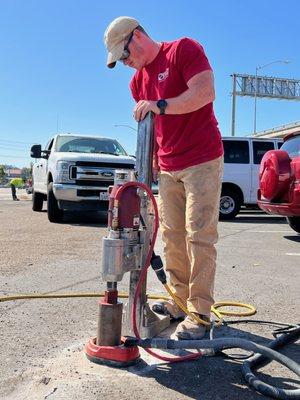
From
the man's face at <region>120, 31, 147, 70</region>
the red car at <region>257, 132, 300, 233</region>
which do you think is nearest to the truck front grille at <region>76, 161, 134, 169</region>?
the red car at <region>257, 132, 300, 233</region>

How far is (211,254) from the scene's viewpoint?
10.9ft

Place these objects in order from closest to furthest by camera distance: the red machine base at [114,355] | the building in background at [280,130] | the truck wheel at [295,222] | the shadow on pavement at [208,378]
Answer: the shadow on pavement at [208,378] → the red machine base at [114,355] → the truck wheel at [295,222] → the building in background at [280,130]

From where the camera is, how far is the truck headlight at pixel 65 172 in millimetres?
10531

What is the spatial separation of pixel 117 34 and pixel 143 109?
0.50m

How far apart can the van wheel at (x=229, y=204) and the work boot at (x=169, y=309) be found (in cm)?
912

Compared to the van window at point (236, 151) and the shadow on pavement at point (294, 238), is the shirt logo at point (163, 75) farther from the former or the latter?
the van window at point (236, 151)

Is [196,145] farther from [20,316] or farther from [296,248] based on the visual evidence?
→ [296,248]

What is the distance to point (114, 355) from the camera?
9.39ft

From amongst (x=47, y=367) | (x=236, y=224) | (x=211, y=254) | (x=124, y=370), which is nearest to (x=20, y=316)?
(x=47, y=367)

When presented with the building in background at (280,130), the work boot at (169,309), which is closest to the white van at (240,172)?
the work boot at (169,309)

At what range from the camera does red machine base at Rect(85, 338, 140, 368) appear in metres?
2.86

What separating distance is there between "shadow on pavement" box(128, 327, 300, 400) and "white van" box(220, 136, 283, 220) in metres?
9.79

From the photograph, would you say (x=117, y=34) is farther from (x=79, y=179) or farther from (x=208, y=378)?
(x=79, y=179)

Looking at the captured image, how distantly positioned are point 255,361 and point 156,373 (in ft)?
1.83
